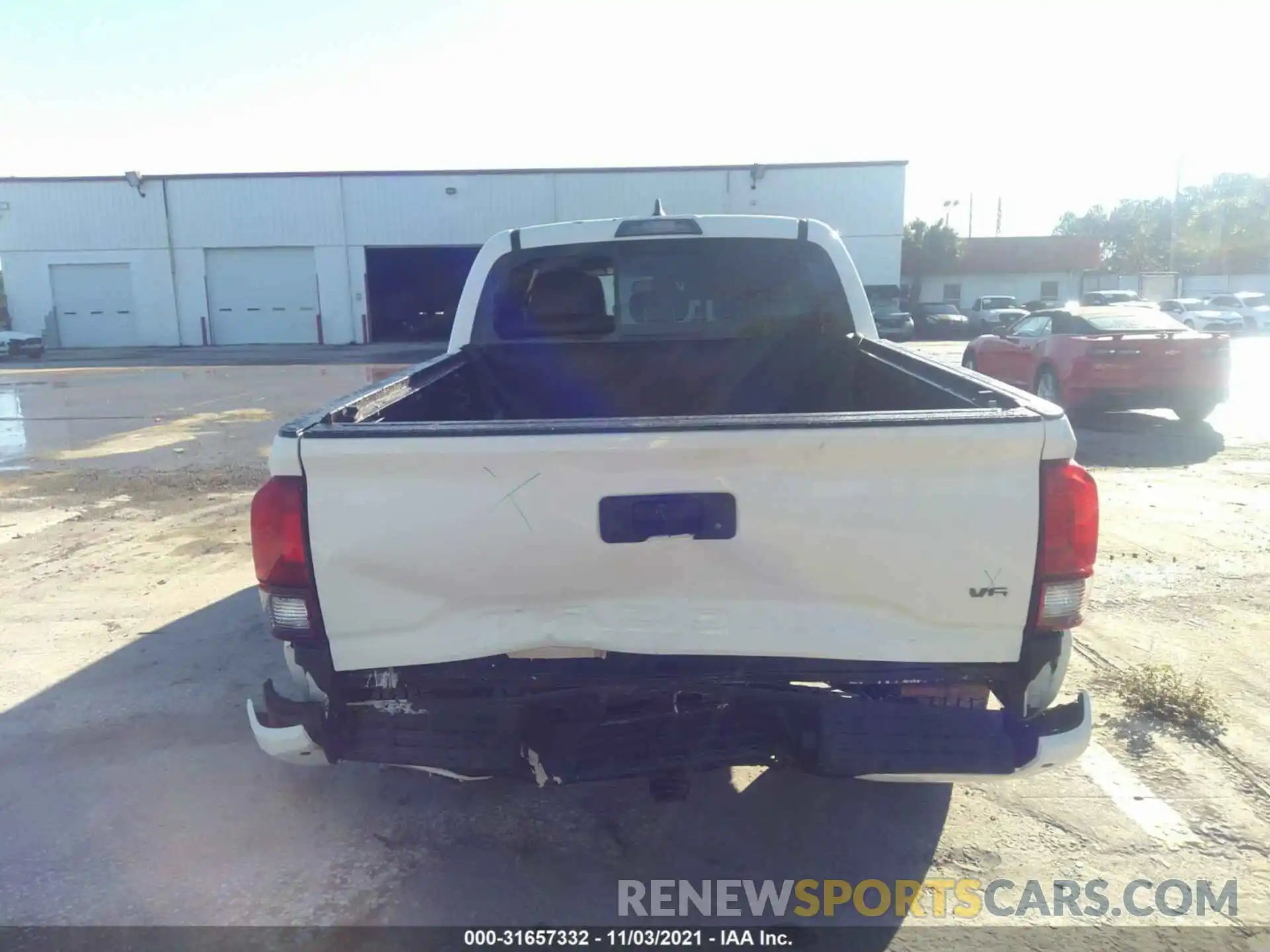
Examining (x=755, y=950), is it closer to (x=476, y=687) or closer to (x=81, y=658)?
(x=476, y=687)

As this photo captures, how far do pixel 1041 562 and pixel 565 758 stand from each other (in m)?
1.41

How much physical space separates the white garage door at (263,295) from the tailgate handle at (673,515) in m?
39.0

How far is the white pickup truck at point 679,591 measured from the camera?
8.11ft

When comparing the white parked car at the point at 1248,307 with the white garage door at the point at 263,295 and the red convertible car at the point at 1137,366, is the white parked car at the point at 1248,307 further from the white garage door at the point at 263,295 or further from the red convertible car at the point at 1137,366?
the white garage door at the point at 263,295

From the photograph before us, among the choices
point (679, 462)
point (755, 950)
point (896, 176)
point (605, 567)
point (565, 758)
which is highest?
point (896, 176)

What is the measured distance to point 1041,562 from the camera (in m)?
2.52

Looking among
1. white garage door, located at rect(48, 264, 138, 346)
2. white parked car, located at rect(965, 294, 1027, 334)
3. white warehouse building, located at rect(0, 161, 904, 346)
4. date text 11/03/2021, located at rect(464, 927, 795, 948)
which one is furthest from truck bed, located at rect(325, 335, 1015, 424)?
white garage door, located at rect(48, 264, 138, 346)

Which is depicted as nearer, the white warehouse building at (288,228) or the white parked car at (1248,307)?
the white parked car at (1248,307)

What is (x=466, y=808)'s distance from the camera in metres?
3.52

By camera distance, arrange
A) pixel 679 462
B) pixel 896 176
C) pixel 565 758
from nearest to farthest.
A: pixel 679 462, pixel 565 758, pixel 896 176

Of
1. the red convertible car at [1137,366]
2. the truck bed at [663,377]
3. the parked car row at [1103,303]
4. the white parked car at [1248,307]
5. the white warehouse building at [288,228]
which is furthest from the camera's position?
the white warehouse building at [288,228]

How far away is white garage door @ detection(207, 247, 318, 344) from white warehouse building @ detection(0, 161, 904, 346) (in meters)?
0.05

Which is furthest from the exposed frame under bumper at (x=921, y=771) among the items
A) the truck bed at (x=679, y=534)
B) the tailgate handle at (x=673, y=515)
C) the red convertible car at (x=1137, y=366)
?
the red convertible car at (x=1137, y=366)

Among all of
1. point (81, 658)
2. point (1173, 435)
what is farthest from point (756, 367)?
point (1173, 435)
